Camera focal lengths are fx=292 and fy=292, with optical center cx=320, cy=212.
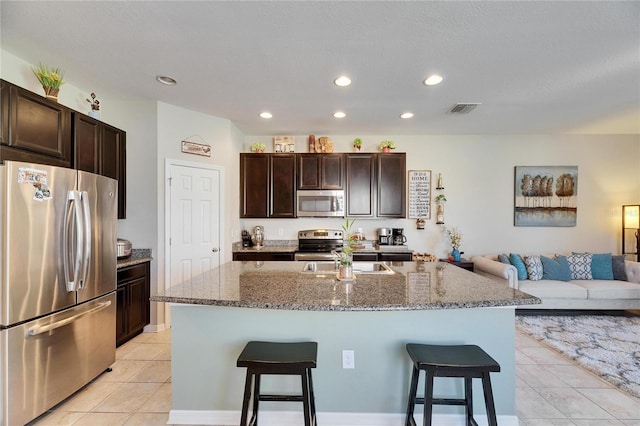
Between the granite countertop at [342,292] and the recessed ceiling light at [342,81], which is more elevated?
the recessed ceiling light at [342,81]

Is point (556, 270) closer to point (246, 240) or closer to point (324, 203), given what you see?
point (324, 203)

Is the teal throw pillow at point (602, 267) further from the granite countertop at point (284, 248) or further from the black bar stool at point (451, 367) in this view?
the black bar stool at point (451, 367)

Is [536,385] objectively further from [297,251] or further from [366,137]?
[366,137]

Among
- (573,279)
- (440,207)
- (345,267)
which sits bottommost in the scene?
(573,279)

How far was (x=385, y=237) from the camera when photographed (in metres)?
4.68

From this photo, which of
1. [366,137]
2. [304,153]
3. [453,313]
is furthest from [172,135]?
[453,313]

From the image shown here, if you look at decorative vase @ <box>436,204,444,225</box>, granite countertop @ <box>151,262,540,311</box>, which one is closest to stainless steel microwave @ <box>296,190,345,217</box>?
decorative vase @ <box>436,204,444,225</box>

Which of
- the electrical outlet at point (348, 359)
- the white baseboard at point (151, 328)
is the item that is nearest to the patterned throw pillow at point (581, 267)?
the electrical outlet at point (348, 359)

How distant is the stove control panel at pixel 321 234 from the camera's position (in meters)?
4.67

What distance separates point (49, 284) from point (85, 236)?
0.38 meters

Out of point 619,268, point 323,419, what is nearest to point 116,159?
point 323,419

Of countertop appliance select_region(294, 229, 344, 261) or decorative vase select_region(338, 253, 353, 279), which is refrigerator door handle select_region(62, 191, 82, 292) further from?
countertop appliance select_region(294, 229, 344, 261)

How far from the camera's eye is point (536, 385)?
2350mm

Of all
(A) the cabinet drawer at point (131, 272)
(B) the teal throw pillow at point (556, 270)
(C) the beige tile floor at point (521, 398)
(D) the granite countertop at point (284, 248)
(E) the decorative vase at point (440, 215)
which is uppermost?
(E) the decorative vase at point (440, 215)
